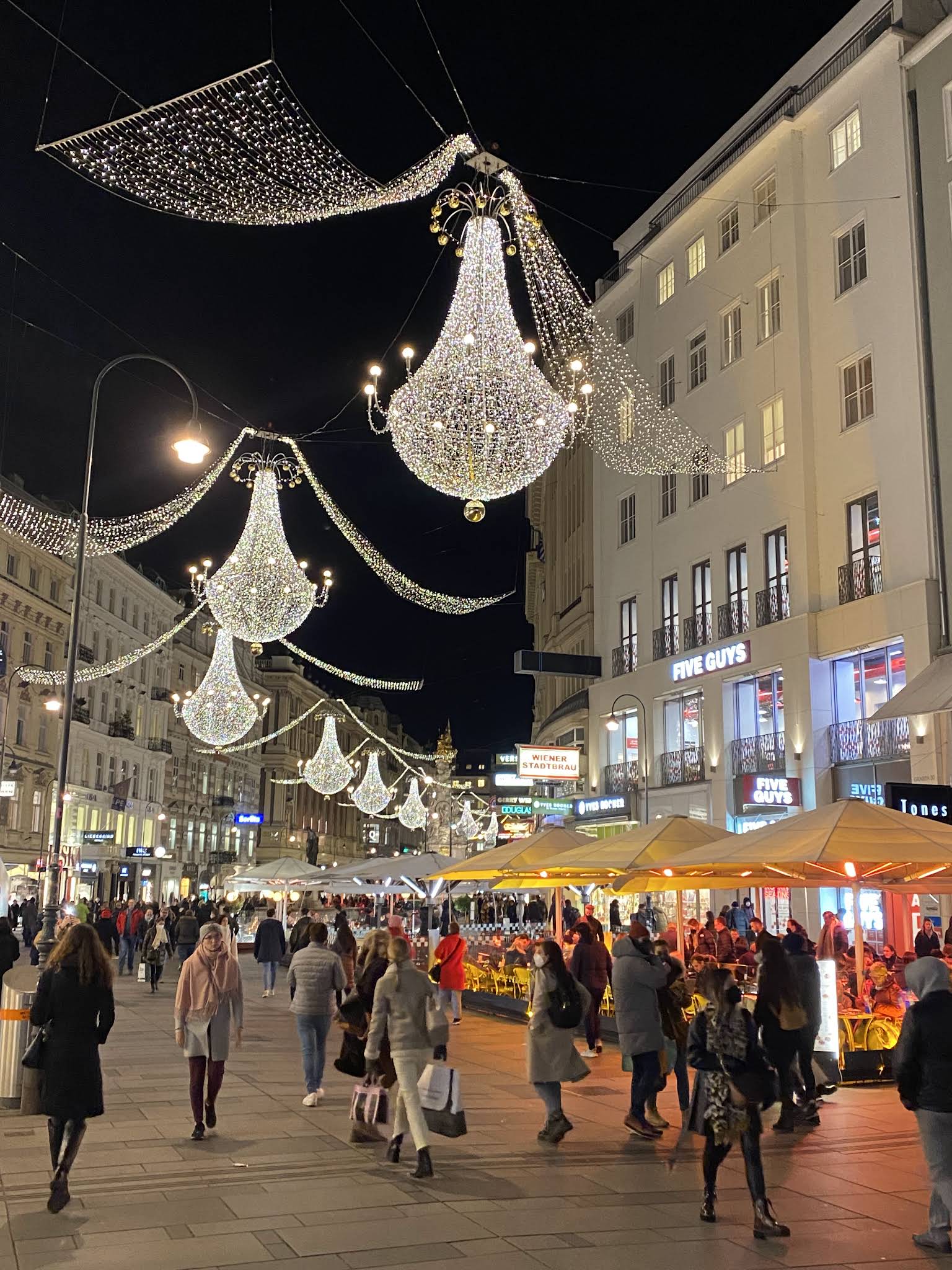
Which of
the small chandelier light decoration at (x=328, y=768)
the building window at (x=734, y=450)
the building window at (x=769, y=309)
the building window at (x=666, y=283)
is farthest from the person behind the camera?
the small chandelier light decoration at (x=328, y=768)

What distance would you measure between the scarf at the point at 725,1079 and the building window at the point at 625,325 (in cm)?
2922

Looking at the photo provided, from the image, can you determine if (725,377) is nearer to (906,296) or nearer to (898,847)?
(906,296)

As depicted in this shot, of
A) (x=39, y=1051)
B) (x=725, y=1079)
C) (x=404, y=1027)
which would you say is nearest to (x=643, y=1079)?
(x=404, y=1027)

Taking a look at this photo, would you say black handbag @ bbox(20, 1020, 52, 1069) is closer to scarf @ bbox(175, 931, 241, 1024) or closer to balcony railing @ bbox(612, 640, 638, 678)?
scarf @ bbox(175, 931, 241, 1024)

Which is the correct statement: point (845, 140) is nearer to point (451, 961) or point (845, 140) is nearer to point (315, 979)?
point (451, 961)

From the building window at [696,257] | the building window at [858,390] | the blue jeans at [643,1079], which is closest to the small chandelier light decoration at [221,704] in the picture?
the building window at [696,257]

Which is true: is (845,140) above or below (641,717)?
above

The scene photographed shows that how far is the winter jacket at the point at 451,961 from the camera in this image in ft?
55.6

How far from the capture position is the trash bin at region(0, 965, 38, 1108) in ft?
36.1

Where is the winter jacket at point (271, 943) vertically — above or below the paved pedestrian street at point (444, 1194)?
above

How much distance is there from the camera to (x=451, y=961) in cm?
1742

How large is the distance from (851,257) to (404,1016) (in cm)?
2205

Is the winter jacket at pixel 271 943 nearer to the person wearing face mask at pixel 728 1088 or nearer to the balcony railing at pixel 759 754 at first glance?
the balcony railing at pixel 759 754

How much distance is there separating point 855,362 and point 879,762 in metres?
→ 8.69
